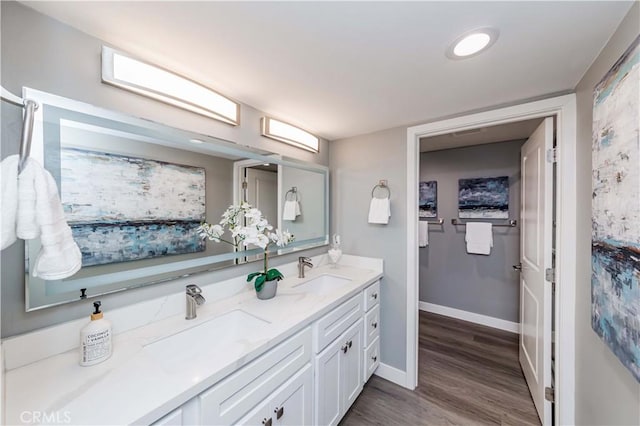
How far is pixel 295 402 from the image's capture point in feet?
3.86

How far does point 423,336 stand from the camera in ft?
9.04

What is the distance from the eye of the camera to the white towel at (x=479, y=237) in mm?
2873

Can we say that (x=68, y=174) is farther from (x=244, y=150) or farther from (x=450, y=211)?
(x=450, y=211)

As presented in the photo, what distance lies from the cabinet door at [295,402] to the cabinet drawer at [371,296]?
0.73 meters

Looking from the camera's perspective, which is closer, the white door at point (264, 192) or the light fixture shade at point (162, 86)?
the light fixture shade at point (162, 86)

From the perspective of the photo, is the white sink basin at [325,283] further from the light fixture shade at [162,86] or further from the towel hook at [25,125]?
the towel hook at [25,125]

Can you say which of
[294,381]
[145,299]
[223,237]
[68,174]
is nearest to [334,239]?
[223,237]

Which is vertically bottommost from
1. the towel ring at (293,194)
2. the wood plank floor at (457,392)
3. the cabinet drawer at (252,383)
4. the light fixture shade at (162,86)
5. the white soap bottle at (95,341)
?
the wood plank floor at (457,392)

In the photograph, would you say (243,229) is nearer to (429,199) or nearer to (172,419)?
(172,419)

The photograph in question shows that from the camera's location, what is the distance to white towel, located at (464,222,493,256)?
2873 millimetres

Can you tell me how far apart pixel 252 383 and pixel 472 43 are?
1.71m

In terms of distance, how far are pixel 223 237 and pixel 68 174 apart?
2.37 ft

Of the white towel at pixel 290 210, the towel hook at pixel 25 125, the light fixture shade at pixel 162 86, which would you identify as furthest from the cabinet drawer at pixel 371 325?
the towel hook at pixel 25 125

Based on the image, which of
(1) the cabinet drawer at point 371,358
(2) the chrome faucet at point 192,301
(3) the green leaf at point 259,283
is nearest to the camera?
(2) the chrome faucet at point 192,301
